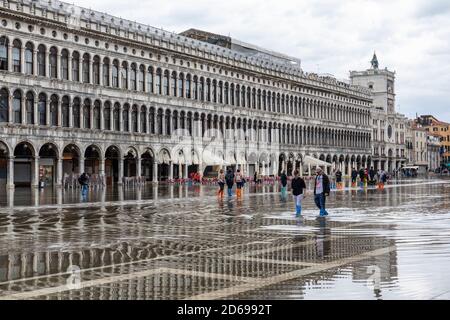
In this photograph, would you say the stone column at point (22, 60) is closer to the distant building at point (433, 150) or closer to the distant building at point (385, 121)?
the distant building at point (385, 121)

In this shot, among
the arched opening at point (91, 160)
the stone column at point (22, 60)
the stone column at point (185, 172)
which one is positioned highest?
the stone column at point (22, 60)

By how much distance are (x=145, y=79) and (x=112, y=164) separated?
980 centimetres

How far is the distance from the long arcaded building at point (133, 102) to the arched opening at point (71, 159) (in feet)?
0.33

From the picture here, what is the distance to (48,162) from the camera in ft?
190

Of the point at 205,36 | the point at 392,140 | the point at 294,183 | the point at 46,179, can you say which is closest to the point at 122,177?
the point at 46,179

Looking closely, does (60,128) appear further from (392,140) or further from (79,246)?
(392,140)

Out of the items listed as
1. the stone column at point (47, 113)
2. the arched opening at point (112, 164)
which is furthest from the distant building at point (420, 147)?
the stone column at point (47, 113)

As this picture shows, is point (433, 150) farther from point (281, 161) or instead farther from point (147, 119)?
point (147, 119)

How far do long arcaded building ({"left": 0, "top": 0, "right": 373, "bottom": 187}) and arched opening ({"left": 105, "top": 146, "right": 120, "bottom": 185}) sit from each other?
0.12 meters

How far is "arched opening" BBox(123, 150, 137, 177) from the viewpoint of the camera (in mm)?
67500

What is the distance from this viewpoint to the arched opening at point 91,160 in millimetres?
63094

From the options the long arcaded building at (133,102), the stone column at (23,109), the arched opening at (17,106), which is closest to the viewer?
the arched opening at (17,106)

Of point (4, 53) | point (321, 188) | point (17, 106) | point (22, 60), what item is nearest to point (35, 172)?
point (17, 106)
